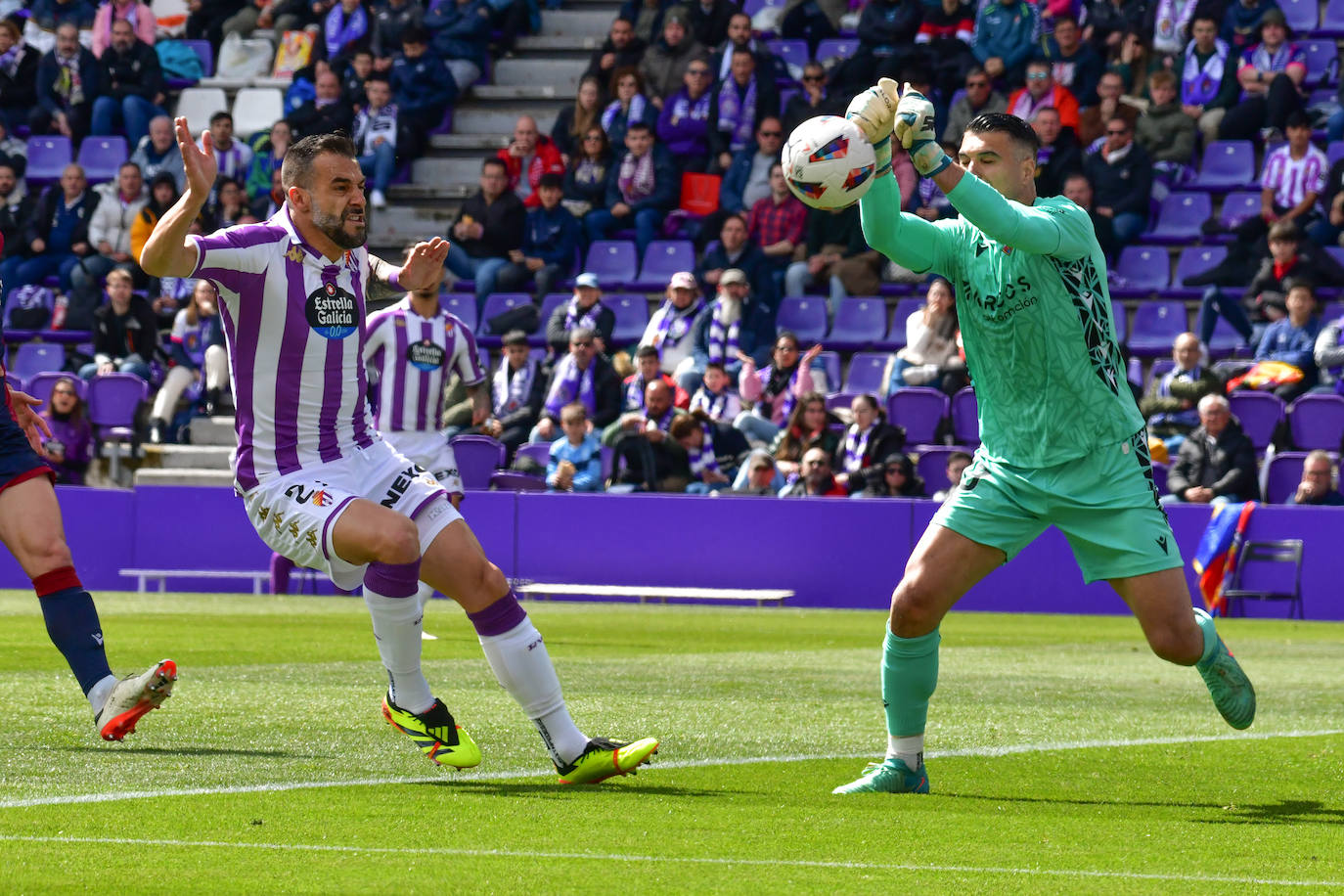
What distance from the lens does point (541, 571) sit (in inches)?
741

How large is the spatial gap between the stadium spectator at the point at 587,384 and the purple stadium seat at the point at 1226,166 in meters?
6.35

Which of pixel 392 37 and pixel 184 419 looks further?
pixel 392 37

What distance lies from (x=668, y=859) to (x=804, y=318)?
640 inches

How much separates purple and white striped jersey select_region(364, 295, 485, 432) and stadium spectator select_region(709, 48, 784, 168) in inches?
365

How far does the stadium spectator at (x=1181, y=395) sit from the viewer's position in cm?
1800

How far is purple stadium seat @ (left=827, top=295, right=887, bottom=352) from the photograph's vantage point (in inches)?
816

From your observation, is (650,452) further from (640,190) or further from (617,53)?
(617,53)

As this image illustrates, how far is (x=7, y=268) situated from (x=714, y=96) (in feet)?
28.3

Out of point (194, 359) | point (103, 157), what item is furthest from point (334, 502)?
point (103, 157)

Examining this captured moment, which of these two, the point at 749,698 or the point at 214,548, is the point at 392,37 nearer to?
the point at 214,548

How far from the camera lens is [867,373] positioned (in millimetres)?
20188

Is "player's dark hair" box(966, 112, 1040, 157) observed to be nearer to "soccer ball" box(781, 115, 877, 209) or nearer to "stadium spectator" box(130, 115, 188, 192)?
"soccer ball" box(781, 115, 877, 209)

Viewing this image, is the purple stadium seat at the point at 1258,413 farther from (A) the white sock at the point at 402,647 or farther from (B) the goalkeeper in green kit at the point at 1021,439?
(A) the white sock at the point at 402,647

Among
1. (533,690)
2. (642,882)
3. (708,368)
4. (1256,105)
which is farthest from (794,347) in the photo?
(642,882)
